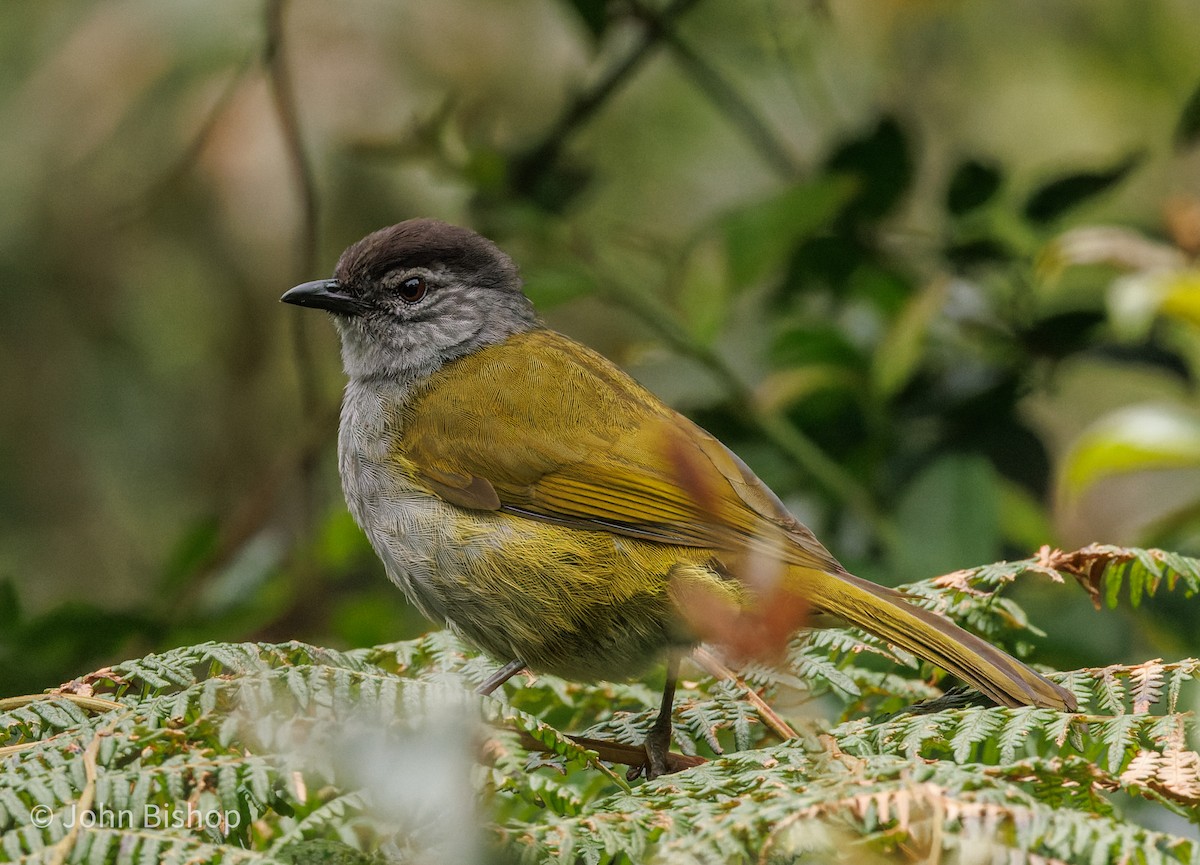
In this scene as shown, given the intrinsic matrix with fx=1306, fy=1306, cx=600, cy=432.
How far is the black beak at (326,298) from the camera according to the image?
12.7 feet

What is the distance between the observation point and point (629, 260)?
5766 mm

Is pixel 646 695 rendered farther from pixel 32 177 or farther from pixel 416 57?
pixel 32 177

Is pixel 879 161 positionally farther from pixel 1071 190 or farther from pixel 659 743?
pixel 659 743

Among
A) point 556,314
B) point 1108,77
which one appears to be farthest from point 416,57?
point 1108,77

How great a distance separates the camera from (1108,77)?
6.50m

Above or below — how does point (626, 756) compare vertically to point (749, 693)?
below

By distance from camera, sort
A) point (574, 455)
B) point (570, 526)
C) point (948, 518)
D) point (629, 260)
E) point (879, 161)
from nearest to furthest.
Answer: point (570, 526) → point (574, 455) → point (948, 518) → point (879, 161) → point (629, 260)

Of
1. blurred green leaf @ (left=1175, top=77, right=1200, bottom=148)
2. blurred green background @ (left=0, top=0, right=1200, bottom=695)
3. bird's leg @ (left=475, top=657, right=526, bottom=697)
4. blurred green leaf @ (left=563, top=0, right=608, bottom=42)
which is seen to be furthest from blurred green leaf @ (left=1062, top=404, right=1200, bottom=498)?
blurred green leaf @ (left=563, top=0, right=608, bottom=42)

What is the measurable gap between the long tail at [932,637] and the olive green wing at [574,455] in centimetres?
11

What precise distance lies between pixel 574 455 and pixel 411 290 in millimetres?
1068

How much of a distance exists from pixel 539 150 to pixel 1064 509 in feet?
7.21

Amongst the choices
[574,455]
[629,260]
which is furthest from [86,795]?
[629,260]

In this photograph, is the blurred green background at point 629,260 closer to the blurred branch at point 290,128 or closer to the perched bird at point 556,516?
the blurred branch at point 290,128

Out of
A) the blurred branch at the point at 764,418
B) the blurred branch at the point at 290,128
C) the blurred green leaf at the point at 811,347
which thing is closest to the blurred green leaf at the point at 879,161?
the blurred green leaf at the point at 811,347
